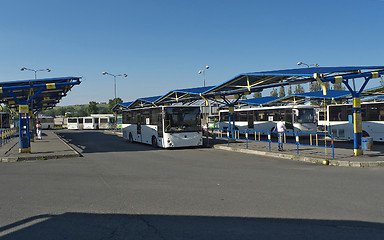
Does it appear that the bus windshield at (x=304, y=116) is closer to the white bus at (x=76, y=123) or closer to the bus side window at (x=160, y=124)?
the bus side window at (x=160, y=124)

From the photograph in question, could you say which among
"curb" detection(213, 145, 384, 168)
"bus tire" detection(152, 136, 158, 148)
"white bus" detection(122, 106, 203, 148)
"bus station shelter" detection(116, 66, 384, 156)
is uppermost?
"bus station shelter" detection(116, 66, 384, 156)

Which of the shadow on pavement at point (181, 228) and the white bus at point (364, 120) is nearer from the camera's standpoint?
the shadow on pavement at point (181, 228)

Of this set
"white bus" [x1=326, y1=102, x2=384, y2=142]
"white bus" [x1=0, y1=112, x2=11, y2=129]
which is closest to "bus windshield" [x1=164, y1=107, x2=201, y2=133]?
"white bus" [x1=326, y1=102, x2=384, y2=142]

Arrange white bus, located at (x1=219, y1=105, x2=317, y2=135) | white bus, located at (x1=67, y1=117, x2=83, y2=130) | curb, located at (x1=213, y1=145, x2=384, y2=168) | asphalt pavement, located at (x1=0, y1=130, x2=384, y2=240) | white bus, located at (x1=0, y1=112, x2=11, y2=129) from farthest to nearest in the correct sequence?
white bus, located at (x1=67, y1=117, x2=83, y2=130) → white bus, located at (x1=0, y1=112, x2=11, y2=129) → white bus, located at (x1=219, y1=105, x2=317, y2=135) → curb, located at (x1=213, y1=145, x2=384, y2=168) → asphalt pavement, located at (x1=0, y1=130, x2=384, y2=240)

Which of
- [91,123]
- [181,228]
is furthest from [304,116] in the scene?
[91,123]

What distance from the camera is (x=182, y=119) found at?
18688 mm

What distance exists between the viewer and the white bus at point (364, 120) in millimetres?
19453

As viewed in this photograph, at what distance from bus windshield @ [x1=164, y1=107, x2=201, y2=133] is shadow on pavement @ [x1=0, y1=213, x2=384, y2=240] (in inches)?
509

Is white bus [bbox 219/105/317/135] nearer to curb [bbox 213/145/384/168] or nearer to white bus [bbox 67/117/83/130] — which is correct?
curb [bbox 213/145/384/168]

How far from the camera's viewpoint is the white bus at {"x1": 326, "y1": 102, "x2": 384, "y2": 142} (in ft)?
63.8

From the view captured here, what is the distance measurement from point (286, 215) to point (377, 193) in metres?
3.07

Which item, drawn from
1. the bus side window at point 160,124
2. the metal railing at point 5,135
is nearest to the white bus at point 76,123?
the metal railing at point 5,135

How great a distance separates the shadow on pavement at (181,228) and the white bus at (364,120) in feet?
45.8

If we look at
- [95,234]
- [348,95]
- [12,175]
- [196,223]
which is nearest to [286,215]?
[196,223]
